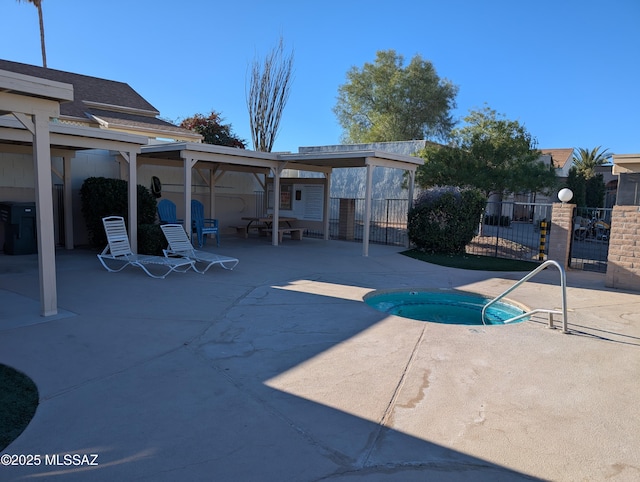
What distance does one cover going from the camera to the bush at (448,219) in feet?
42.3

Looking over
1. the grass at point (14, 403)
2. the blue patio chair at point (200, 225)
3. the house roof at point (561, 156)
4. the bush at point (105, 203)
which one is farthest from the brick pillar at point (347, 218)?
the house roof at point (561, 156)

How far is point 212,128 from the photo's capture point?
2659cm

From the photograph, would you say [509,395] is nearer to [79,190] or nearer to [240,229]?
[79,190]

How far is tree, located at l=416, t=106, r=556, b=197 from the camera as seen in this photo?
600 inches

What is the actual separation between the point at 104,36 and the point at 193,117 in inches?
251

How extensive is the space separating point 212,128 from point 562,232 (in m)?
20.9

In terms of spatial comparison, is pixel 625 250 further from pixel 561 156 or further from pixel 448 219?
pixel 561 156

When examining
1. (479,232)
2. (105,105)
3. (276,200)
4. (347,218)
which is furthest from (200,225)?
(479,232)

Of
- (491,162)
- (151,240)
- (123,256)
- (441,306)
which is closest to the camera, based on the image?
(441,306)

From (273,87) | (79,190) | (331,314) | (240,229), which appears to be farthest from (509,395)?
(273,87)

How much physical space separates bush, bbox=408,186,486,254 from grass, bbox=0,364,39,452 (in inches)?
432

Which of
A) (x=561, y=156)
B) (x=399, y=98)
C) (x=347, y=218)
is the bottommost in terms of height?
(x=347, y=218)

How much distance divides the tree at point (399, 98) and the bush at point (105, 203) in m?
22.3

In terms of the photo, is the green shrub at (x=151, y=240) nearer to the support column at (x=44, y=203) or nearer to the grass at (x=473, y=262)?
the support column at (x=44, y=203)
